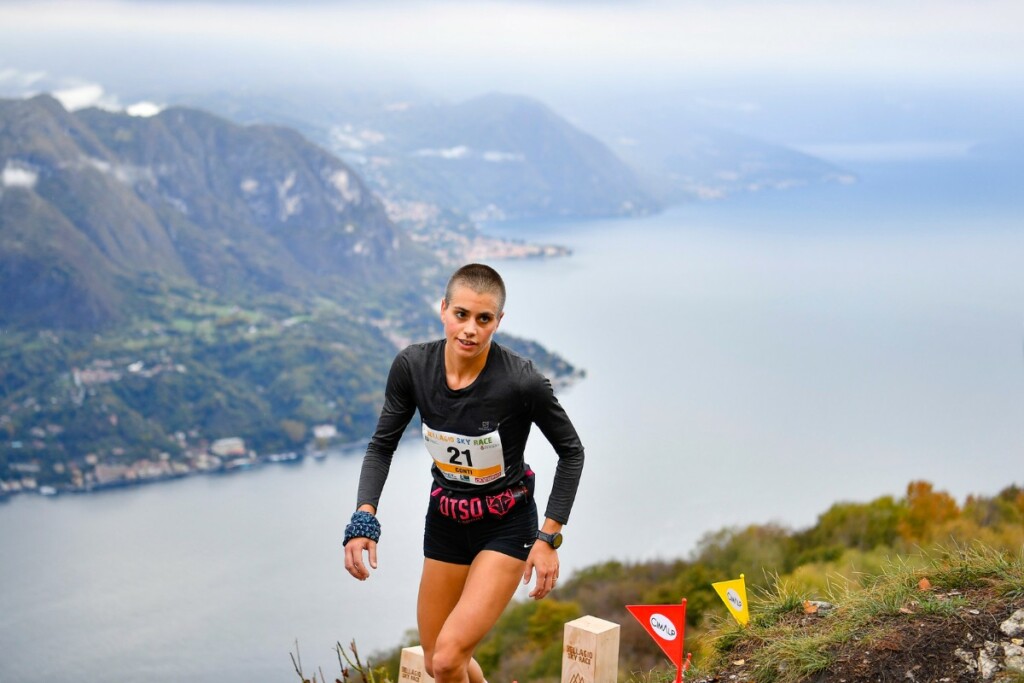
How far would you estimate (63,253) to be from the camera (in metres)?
85.8

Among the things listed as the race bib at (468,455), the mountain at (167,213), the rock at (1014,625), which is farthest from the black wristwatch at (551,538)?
the mountain at (167,213)

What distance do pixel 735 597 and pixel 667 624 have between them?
2.23 feet

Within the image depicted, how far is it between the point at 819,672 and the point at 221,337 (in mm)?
79954

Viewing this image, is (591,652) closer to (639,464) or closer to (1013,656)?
(1013,656)

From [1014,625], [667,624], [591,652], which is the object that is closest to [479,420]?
[591,652]

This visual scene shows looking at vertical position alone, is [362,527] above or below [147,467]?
above

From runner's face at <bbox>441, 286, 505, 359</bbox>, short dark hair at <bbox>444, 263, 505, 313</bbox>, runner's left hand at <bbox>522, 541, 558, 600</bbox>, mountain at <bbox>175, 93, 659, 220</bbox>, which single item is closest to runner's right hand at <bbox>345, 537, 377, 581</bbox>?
runner's left hand at <bbox>522, 541, 558, 600</bbox>

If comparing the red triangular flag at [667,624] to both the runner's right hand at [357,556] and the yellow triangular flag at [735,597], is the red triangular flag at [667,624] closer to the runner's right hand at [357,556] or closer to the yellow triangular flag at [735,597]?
the yellow triangular flag at [735,597]

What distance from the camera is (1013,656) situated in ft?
10.3

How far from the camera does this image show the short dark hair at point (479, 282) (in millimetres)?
2684

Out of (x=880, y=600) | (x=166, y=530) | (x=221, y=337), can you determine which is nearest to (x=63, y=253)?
(x=221, y=337)

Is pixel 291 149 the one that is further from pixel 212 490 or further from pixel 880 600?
pixel 880 600

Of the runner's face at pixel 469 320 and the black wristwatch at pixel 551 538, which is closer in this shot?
the runner's face at pixel 469 320

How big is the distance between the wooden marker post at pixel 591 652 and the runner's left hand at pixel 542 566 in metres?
0.38
